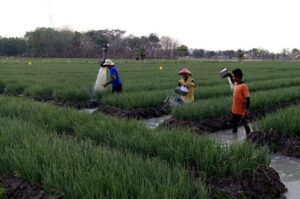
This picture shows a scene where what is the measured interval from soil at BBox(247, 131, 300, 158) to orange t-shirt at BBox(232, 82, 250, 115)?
1.97 feet

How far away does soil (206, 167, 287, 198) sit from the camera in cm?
325

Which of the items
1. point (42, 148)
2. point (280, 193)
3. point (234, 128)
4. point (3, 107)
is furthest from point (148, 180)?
point (3, 107)

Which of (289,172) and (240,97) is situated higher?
(240,97)

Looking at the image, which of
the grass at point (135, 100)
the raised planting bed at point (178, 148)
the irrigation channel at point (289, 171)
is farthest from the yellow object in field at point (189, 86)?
the irrigation channel at point (289, 171)

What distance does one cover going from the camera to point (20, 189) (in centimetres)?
325

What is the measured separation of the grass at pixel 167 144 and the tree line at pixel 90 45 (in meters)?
62.1

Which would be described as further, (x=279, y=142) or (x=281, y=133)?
(x=281, y=133)

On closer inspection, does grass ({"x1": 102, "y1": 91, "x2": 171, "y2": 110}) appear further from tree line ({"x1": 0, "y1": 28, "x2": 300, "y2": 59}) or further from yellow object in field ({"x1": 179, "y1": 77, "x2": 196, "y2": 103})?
tree line ({"x1": 0, "y1": 28, "x2": 300, "y2": 59})

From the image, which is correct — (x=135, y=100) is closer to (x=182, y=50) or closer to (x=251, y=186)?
(x=251, y=186)

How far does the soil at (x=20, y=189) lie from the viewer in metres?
3.04

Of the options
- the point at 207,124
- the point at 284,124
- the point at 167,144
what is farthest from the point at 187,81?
the point at 167,144

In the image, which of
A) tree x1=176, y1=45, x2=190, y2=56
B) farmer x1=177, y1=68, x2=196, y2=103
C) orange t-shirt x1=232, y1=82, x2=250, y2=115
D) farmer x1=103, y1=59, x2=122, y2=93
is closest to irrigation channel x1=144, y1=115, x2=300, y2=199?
orange t-shirt x1=232, y1=82, x2=250, y2=115

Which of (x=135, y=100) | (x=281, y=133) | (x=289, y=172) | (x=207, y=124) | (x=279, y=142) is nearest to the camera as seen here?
(x=289, y=172)

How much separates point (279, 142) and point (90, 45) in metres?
73.3
